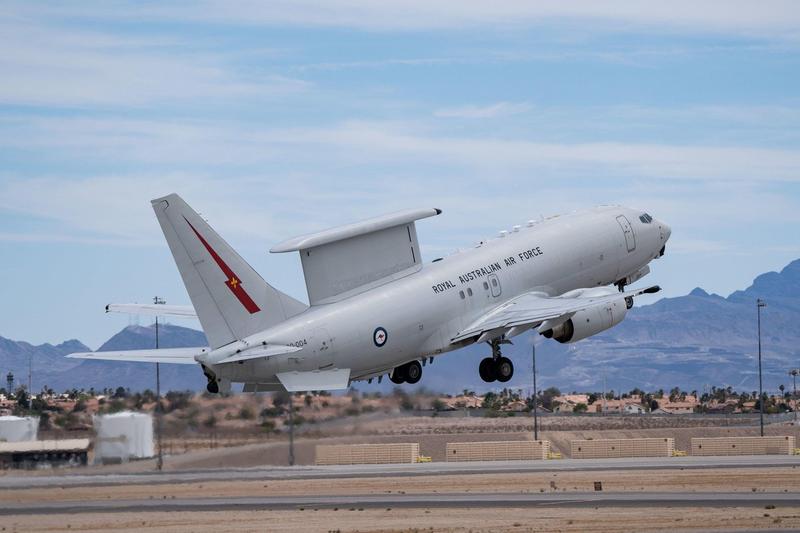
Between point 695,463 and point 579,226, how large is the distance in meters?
19.4

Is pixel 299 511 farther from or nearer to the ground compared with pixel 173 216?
nearer to the ground

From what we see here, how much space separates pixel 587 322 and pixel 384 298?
1024 centimetres

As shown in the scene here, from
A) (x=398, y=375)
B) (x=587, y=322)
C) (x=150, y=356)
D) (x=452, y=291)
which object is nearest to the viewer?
(x=150, y=356)

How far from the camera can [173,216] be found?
178ft

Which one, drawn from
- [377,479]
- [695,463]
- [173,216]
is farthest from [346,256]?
[695,463]

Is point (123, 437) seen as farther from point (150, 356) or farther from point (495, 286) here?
point (495, 286)

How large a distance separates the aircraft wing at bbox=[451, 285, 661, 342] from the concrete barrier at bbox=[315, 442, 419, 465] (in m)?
25.9

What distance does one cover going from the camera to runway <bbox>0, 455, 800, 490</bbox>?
61375mm

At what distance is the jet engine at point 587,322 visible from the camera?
212ft

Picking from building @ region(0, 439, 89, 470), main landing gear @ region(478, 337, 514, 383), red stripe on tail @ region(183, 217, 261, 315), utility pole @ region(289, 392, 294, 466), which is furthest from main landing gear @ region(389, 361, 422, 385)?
building @ region(0, 439, 89, 470)

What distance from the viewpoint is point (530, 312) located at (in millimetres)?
63656

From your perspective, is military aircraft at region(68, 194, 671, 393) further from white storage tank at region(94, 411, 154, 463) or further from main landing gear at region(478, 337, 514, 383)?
white storage tank at region(94, 411, 154, 463)

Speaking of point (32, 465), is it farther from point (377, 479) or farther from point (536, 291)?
point (536, 291)

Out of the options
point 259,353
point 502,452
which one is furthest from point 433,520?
point 502,452
